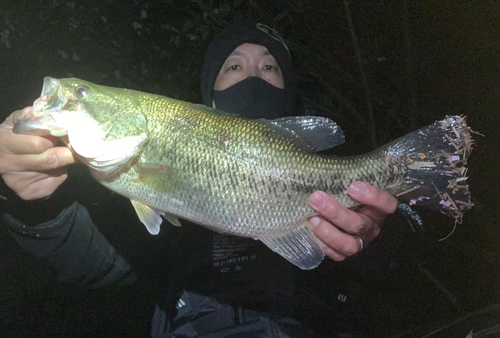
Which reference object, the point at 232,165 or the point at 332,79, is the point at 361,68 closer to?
the point at 332,79

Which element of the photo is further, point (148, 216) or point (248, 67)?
point (248, 67)

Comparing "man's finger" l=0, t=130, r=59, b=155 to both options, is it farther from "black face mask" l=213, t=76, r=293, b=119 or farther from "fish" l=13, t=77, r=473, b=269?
"black face mask" l=213, t=76, r=293, b=119

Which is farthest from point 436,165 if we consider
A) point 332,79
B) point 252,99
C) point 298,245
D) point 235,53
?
point 332,79

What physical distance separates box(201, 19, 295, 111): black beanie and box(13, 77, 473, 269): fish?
0.85 m

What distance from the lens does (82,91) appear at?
49.6 inches

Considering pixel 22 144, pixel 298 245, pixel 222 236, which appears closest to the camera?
pixel 22 144

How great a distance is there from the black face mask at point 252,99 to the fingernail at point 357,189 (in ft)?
2.91

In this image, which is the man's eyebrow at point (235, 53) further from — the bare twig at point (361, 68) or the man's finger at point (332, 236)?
the bare twig at point (361, 68)

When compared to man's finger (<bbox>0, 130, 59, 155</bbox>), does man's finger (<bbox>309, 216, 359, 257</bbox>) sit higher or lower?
lower

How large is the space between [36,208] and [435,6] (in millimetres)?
3618

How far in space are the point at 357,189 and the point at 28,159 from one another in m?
1.41

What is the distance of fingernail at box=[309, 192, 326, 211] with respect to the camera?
1.25 metres

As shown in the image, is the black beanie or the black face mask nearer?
the black face mask

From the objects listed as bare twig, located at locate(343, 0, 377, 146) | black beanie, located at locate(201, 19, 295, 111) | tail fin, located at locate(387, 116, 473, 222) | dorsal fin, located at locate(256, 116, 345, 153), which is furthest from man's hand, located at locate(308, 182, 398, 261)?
bare twig, located at locate(343, 0, 377, 146)
